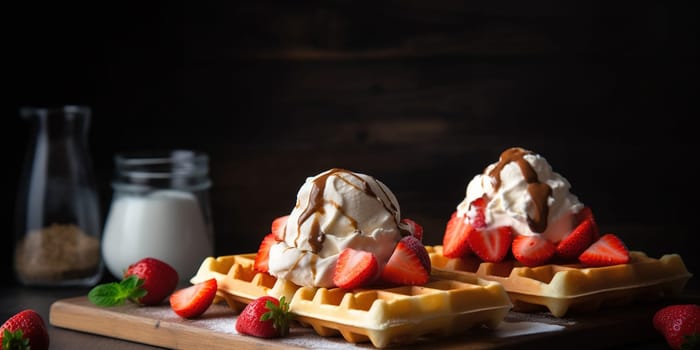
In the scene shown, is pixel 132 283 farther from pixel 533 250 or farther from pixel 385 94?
pixel 385 94

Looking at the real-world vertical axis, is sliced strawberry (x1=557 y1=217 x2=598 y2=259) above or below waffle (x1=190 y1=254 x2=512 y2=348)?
above

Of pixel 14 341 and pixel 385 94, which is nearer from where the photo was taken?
pixel 14 341

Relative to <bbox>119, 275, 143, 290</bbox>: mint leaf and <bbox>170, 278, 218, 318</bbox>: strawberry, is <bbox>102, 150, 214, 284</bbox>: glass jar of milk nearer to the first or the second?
<bbox>119, 275, 143, 290</bbox>: mint leaf

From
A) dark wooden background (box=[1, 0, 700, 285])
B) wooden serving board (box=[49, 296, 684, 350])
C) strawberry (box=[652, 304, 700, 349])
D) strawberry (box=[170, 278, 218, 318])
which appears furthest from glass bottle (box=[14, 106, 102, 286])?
strawberry (box=[652, 304, 700, 349])

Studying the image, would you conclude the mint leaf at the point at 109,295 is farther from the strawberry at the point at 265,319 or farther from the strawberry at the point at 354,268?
the strawberry at the point at 354,268

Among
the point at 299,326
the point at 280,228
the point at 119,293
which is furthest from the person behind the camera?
the point at 119,293

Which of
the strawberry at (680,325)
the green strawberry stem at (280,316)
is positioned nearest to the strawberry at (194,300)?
the green strawberry stem at (280,316)

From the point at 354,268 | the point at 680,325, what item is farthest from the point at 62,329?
the point at 680,325

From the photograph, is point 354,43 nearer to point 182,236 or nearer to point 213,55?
point 213,55
